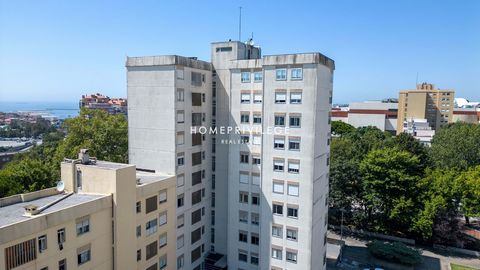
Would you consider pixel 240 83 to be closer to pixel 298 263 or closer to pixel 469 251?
pixel 298 263

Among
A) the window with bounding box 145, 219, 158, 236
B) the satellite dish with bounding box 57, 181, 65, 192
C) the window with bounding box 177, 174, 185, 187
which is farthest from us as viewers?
the window with bounding box 177, 174, 185, 187

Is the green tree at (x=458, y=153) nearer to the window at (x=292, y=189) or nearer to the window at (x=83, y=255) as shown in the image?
the window at (x=292, y=189)

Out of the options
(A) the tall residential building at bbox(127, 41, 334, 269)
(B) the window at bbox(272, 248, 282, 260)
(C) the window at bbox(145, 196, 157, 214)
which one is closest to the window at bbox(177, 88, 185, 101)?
(A) the tall residential building at bbox(127, 41, 334, 269)

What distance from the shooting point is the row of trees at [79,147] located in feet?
127

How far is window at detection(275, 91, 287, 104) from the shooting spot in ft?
100

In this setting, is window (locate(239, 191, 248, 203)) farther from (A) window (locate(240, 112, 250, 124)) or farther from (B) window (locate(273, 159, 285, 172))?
(A) window (locate(240, 112, 250, 124))

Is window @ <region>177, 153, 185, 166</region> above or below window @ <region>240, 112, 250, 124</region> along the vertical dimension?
below

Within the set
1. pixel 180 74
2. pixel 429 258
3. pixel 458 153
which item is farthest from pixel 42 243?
pixel 458 153

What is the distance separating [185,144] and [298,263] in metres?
15.7

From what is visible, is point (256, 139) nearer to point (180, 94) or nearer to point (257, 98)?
point (257, 98)

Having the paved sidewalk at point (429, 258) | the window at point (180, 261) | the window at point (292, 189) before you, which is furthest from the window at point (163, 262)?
the paved sidewalk at point (429, 258)

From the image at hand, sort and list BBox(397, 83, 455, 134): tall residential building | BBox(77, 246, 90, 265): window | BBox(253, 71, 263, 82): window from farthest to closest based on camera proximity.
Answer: BBox(397, 83, 455, 134): tall residential building, BBox(253, 71, 263, 82): window, BBox(77, 246, 90, 265): window

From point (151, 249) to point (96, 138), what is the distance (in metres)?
22.7

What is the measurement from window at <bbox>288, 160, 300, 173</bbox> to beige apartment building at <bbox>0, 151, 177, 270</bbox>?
10.9 m
